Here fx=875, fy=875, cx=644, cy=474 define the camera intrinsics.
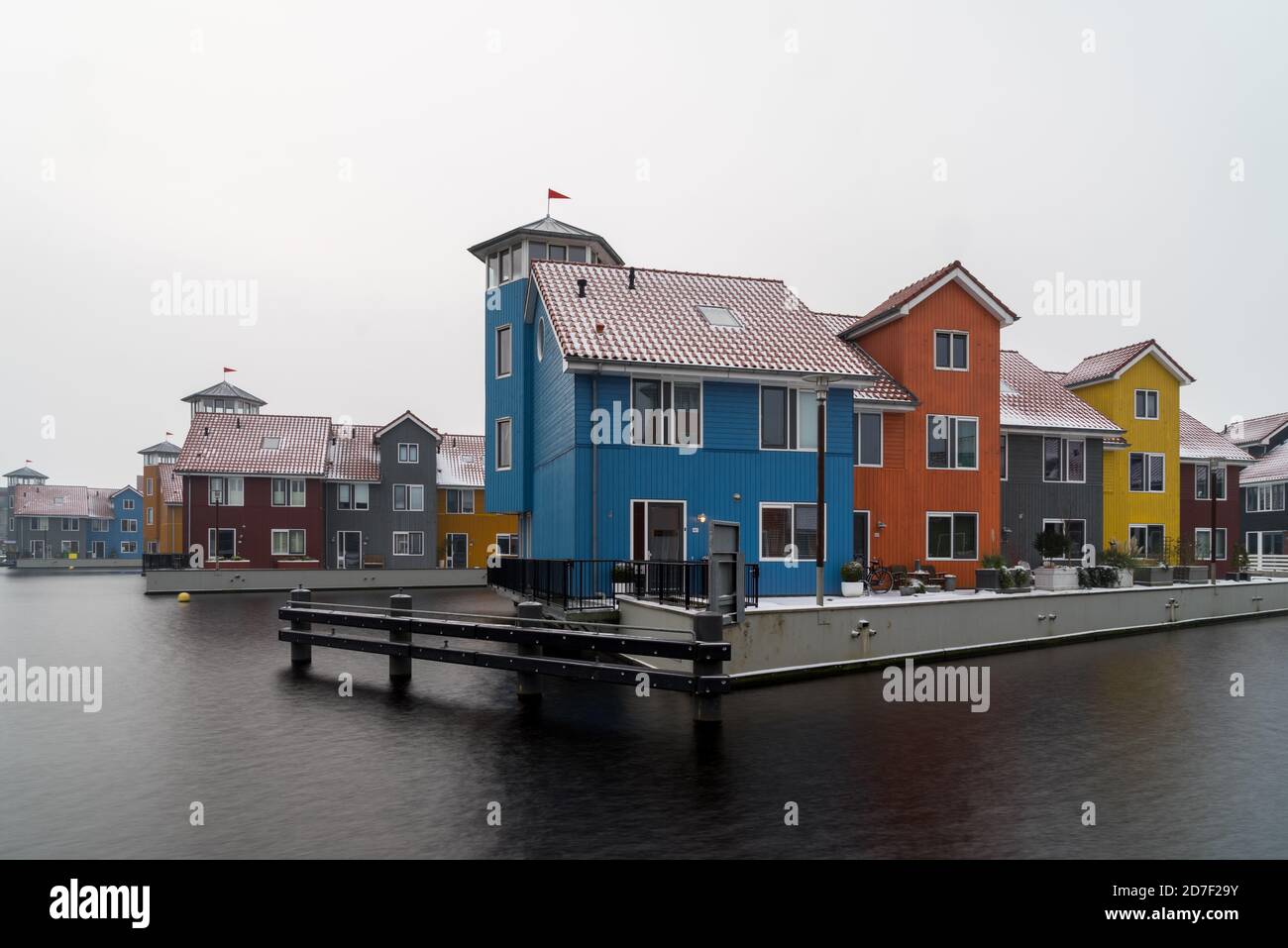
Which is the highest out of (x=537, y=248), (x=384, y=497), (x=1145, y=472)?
(x=537, y=248)

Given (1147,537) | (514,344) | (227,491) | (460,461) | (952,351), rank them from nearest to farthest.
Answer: (952,351), (514,344), (1147,537), (227,491), (460,461)

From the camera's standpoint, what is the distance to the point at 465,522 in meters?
64.1

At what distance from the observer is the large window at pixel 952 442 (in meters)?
30.7

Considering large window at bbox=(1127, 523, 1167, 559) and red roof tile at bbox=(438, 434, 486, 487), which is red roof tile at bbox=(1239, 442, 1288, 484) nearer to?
large window at bbox=(1127, 523, 1167, 559)

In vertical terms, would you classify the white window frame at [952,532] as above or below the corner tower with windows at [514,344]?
below

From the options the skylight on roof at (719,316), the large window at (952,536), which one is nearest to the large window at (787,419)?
the skylight on roof at (719,316)

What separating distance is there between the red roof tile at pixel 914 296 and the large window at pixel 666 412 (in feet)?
30.7

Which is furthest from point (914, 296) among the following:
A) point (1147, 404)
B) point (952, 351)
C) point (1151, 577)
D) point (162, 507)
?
point (162, 507)

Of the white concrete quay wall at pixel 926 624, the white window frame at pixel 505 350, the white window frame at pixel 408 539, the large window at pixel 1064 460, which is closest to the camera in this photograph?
the white concrete quay wall at pixel 926 624

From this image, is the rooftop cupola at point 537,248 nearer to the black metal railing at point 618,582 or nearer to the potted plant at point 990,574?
the black metal railing at point 618,582

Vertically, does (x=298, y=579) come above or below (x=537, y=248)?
below

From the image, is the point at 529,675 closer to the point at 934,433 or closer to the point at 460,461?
the point at 934,433

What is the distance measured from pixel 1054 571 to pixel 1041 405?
11196 millimetres
